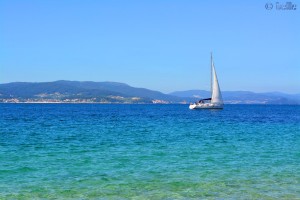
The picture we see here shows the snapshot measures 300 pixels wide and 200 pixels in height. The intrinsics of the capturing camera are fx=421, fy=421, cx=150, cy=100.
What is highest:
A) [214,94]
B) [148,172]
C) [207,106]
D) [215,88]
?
[215,88]

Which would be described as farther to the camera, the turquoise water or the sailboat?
the sailboat

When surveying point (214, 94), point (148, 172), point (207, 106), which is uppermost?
point (214, 94)

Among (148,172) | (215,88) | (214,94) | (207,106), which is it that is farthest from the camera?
Result: (207,106)

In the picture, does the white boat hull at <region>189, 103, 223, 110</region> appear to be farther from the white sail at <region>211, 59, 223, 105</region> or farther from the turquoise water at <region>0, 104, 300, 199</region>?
the turquoise water at <region>0, 104, 300, 199</region>

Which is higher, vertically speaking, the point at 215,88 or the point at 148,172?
the point at 215,88

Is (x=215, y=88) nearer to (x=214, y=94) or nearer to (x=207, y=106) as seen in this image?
(x=214, y=94)

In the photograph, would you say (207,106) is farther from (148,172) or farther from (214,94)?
(148,172)

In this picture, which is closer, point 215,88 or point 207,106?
point 215,88

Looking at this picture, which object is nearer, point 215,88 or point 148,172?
point 148,172

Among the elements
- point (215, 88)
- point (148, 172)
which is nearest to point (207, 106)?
point (215, 88)

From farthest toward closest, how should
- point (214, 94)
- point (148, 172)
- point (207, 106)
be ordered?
point (207, 106), point (214, 94), point (148, 172)

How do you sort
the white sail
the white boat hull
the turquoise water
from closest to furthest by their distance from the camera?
the turquoise water → the white sail → the white boat hull

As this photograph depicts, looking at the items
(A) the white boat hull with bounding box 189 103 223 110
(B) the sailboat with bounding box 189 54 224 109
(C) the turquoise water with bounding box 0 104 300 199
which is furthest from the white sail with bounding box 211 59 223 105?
(C) the turquoise water with bounding box 0 104 300 199

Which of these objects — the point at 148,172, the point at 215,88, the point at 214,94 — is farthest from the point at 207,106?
the point at 148,172
